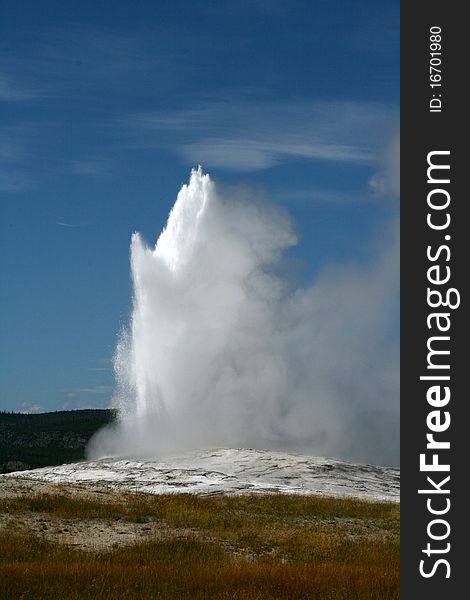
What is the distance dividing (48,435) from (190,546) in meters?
118

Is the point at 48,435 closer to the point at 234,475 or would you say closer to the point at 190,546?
the point at 234,475

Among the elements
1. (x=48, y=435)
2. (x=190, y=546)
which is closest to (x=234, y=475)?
(x=190, y=546)

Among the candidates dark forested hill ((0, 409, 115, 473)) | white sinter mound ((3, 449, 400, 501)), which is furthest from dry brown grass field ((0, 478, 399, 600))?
dark forested hill ((0, 409, 115, 473))

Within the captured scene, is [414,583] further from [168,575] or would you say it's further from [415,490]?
[168,575]

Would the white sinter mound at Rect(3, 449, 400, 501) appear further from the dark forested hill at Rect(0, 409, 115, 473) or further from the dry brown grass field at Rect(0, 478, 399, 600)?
the dark forested hill at Rect(0, 409, 115, 473)

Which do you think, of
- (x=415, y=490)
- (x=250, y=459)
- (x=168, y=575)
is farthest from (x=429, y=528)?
(x=250, y=459)

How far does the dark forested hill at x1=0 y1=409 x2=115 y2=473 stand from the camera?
328ft

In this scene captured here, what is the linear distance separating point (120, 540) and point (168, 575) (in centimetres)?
448

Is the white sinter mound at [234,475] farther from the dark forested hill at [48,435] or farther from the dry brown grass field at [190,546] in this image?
the dark forested hill at [48,435]

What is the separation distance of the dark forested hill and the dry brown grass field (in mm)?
69086

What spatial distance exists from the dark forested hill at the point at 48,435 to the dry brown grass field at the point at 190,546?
69.1m

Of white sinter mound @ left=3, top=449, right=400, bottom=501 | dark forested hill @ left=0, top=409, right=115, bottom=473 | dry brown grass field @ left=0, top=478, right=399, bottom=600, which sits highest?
dark forested hill @ left=0, top=409, right=115, bottom=473

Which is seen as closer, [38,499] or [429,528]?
[429,528]

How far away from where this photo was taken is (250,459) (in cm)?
4038
